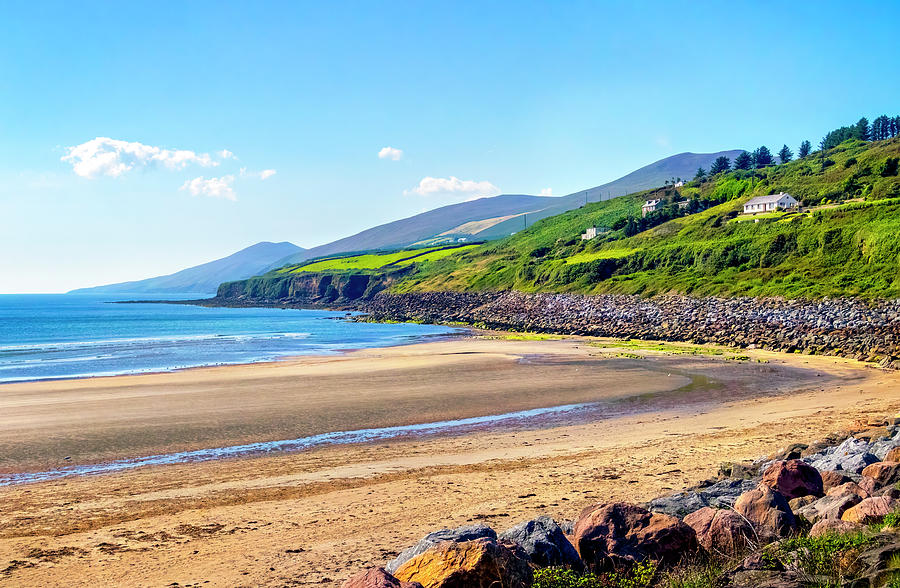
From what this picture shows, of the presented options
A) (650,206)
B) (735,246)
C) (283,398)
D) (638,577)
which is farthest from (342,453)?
(650,206)

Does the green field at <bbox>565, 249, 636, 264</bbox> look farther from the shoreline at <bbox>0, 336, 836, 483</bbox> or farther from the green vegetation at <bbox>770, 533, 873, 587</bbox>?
the green vegetation at <bbox>770, 533, 873, 587</bbox>

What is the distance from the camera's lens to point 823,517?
323 inches

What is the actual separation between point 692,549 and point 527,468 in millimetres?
7009

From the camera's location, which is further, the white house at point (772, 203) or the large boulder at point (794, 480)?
the white house at point (772, 203)

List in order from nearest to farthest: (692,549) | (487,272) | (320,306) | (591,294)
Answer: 1. (692,549)
2. (591,294)
3. (487,272)
4. (320,306)

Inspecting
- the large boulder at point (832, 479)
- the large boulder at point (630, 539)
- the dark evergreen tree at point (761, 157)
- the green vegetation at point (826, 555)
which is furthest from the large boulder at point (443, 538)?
the dark evergreen tree at point (761, 157)

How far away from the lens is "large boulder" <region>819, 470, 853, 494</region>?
10.1 meters

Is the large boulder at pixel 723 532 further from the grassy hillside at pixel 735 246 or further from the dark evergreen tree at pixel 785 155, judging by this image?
the dark evergreen tree at pixel 785 155

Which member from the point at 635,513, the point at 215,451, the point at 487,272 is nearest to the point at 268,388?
the point at 215,451

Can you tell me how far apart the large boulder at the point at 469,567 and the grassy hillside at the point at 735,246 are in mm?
46239

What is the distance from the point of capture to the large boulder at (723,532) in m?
7.62

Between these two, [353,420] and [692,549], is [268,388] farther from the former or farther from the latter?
[692,549]

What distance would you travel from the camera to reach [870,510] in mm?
7715

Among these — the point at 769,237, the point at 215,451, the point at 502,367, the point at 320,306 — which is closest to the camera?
the point at 215,451
